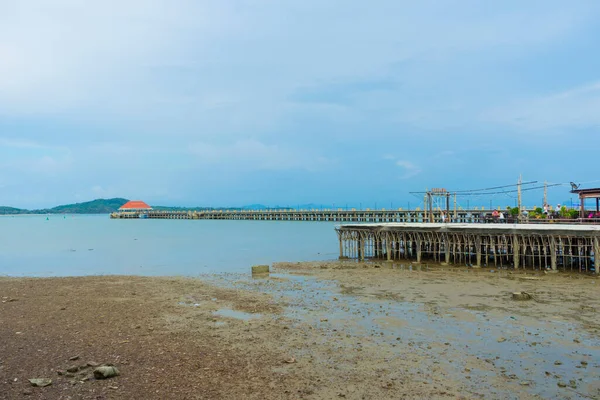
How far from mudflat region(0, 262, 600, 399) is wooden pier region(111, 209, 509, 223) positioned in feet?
151

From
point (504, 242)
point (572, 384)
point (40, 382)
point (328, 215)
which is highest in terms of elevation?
point (328, 215)

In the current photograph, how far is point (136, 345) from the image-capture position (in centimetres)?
980

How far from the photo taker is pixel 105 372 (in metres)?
7.70

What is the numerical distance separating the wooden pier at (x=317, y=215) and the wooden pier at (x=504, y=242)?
29.9 m

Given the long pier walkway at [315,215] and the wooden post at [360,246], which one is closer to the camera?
the wooden post at [360,246]

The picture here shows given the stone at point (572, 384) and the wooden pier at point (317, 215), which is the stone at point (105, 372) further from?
the wooden pier at point (317, 215)

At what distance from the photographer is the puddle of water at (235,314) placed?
42.8ft

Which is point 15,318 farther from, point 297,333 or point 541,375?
point 541,375

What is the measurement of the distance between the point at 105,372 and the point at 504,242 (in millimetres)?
24642

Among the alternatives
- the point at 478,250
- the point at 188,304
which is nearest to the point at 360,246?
the point at 478,250

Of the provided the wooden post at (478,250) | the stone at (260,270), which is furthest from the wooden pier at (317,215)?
the stone at (260,270)

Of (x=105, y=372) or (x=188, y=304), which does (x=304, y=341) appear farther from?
(x=188, y=304)

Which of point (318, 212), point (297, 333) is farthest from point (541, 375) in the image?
point (318, 212)

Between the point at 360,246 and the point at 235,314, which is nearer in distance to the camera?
the point at 235,314
